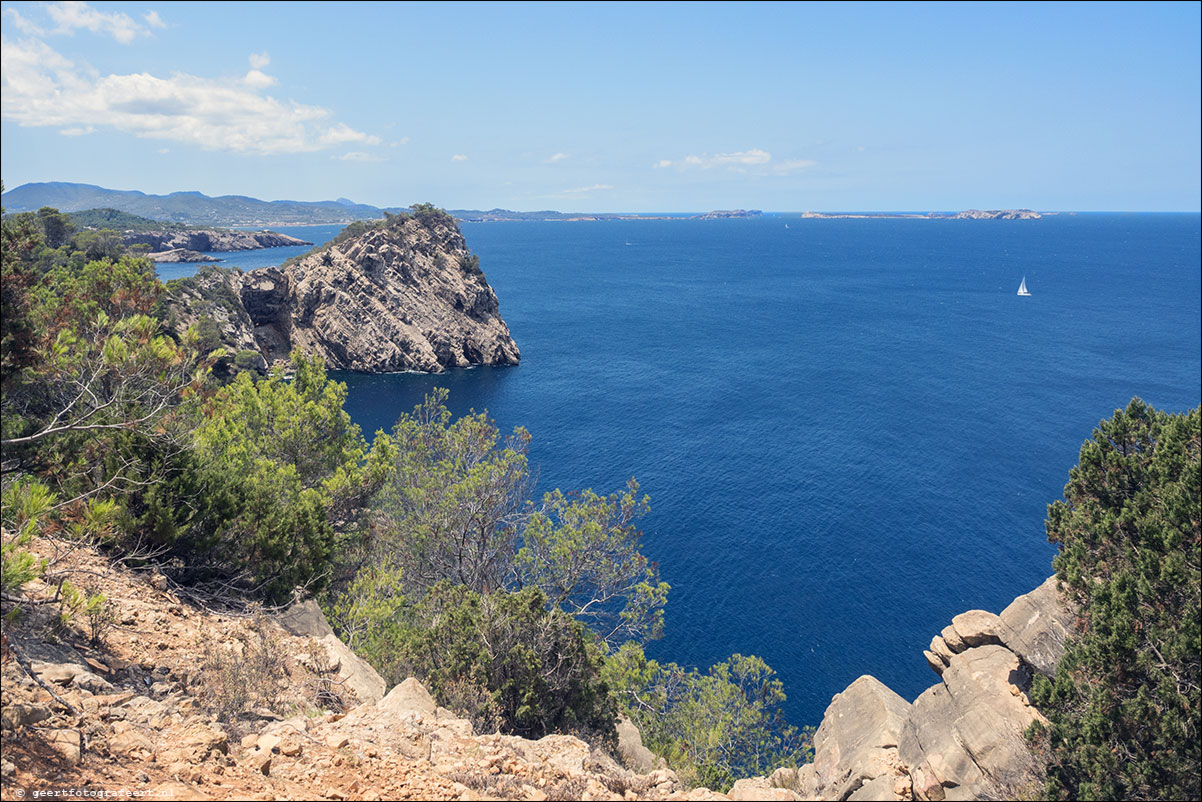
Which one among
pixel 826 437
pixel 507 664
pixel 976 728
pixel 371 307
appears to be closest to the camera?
pixel 976 728

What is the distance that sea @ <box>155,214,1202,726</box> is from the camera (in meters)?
48.1

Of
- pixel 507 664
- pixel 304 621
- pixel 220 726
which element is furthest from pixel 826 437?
pixel 220 726

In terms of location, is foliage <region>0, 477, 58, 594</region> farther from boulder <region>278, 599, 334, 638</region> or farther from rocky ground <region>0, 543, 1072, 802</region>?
boulder <region>278, 599, 334, 638</region>

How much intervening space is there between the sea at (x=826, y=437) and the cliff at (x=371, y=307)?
18.6 ft

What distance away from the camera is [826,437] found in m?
78.6

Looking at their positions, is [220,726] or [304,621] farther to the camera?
[304,621]

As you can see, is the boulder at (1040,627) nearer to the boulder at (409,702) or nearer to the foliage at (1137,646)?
Answer: the foliage at (1137,646)

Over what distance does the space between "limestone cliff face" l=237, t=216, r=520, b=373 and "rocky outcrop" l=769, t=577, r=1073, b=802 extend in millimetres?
96321

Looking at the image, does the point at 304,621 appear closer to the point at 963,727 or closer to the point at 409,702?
the point at 409,702

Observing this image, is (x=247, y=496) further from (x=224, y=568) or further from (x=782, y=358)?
(x=782, y=358)

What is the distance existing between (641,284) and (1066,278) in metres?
129

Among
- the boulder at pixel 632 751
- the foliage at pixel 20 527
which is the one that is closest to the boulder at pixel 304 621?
the foliage at pixel 20 527

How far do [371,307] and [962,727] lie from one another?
10890cm

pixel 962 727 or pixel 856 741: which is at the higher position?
pixel 962 727
